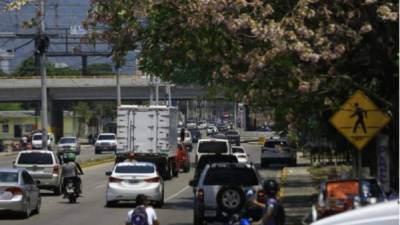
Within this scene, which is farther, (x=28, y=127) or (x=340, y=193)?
(x=28, y=127)

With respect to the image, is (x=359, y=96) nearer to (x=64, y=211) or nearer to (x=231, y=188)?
(x=231, y=188)

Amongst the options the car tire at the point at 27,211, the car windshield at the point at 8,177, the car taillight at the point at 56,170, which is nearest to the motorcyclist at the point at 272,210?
the car tire at the point at 27,211

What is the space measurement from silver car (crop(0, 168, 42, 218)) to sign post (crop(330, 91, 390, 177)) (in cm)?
1024

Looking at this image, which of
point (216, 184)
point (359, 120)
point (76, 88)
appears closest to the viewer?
point (359, 120)

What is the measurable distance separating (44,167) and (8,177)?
28.1 feet

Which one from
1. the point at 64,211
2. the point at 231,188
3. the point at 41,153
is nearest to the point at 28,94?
the point at 41,153

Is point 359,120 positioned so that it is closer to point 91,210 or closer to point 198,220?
point 198,220

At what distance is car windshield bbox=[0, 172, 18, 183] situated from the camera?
2345cm

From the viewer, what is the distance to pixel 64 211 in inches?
1016

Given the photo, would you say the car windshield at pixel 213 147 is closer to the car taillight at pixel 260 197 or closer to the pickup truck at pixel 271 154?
the pickup truck at pixel 271 154

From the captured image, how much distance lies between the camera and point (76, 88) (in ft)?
308

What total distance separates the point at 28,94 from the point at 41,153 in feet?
201

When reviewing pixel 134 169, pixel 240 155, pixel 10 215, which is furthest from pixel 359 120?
pixel 240 155

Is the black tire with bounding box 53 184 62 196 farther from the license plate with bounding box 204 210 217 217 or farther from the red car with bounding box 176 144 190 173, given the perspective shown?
the red car with bounding box 176 144 190 173
